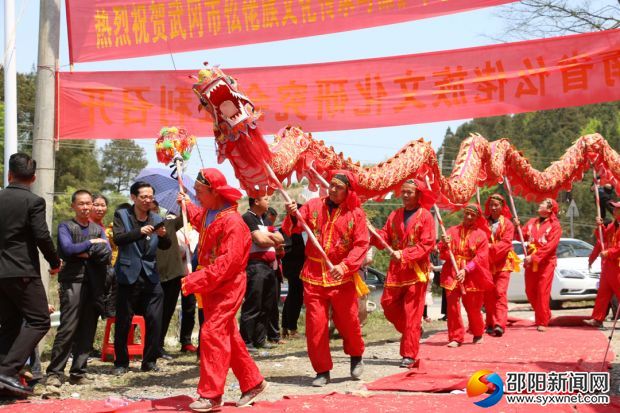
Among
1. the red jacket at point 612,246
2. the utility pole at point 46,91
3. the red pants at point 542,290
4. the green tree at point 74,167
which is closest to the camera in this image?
the utility pole at point 46,91

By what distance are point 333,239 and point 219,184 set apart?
4.85ft

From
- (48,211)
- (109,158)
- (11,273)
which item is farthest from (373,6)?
(109,158)

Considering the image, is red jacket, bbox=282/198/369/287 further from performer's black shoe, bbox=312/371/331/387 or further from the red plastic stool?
the red plastic stool

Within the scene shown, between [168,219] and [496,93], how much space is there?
4.08 m

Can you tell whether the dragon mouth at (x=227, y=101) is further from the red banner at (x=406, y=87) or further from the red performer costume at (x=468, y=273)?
the red performer costume at (x=468, y=273)

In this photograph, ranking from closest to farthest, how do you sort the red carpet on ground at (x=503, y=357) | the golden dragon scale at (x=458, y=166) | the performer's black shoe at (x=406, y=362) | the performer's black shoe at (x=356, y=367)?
the red carpet on ground at (x=503, y=357) → the performer's black shoe at (x=356, y=367) → the performer's black shoe at (x=406, y=362) → the golden dragon scale at (x=458, y=166)

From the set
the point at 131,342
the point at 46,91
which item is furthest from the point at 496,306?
the point at 46,91

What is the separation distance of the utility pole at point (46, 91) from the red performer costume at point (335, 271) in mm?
2576

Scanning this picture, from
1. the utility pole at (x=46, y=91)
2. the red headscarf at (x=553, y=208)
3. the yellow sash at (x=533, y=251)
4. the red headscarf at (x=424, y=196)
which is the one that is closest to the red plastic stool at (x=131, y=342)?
the utility pole at (x=46, y=91)

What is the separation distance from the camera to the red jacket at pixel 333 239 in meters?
6.90

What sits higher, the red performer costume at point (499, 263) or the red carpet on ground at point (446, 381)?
the red performer costume at point (499, 263)

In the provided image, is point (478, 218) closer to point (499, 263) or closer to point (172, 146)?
point (499, 263)

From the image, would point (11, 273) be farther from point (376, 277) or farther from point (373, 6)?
point (376, 277)

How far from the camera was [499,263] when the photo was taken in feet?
34.7
